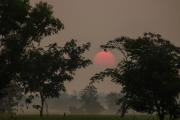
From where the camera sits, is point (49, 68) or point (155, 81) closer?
point (155, 81)

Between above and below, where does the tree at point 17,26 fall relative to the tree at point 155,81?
above

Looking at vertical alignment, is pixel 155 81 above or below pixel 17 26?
below

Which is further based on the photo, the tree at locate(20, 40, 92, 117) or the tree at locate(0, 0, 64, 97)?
the tree at locate(20, 40, 92, 117)

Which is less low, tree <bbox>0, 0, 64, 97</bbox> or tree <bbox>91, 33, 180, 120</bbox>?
tree <bbox>0, 0, 64, 97</bbox>

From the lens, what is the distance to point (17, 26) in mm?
27078

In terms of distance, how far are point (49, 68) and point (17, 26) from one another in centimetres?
1638

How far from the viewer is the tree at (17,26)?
25.7m

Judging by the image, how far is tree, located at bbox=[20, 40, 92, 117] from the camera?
39.6 m

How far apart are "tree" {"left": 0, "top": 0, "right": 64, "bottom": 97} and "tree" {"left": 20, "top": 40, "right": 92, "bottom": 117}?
28.8 ft

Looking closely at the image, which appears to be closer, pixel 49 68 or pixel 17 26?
pixel 17 26

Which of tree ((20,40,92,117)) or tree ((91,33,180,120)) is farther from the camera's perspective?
tree ((20,40,92,117))

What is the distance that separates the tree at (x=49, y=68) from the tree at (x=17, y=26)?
28.8 ft

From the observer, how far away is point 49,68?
1683 inches

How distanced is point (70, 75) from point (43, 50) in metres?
6.50
